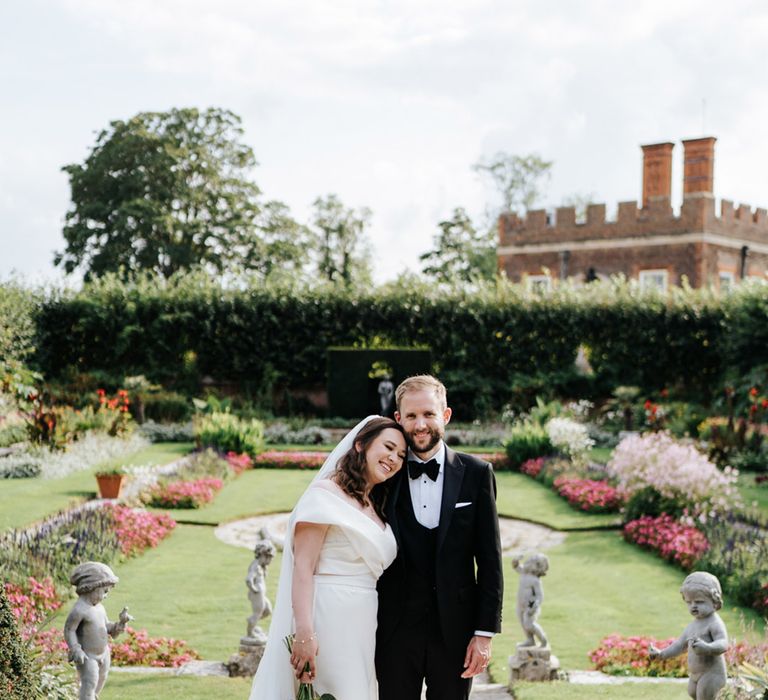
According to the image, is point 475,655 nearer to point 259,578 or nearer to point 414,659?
point 414,659

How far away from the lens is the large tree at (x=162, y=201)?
3403 centimetres

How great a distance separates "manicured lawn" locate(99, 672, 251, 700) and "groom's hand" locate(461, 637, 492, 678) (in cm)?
235

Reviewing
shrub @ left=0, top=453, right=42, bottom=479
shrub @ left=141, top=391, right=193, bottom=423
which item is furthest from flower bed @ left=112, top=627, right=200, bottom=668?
shrub @ left=141, top=391, right=193, bottom=423

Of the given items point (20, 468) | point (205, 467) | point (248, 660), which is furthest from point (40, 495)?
point (248, 660)

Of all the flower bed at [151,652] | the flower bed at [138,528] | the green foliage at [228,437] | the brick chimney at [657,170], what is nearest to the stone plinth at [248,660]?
the flower bed at [151,652]

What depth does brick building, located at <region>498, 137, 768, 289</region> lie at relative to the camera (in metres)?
30.0

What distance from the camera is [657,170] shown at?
31438 mm

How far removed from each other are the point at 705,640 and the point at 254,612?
2.95 meters

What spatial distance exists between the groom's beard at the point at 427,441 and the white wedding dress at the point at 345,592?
338 millimetres

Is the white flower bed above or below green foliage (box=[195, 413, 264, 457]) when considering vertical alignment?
below

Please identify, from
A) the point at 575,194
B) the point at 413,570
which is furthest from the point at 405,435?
the point at 575,194

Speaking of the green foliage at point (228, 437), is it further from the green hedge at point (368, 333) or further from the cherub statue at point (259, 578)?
the cherub statue at point (259, 578)

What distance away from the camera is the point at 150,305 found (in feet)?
77.3

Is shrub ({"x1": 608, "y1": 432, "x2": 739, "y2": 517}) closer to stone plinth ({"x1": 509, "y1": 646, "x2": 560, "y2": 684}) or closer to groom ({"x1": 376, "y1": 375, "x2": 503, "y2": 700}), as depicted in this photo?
stone plinth ({"x1": 509, "y1": 646, "x2": 560, "y2": 684})
